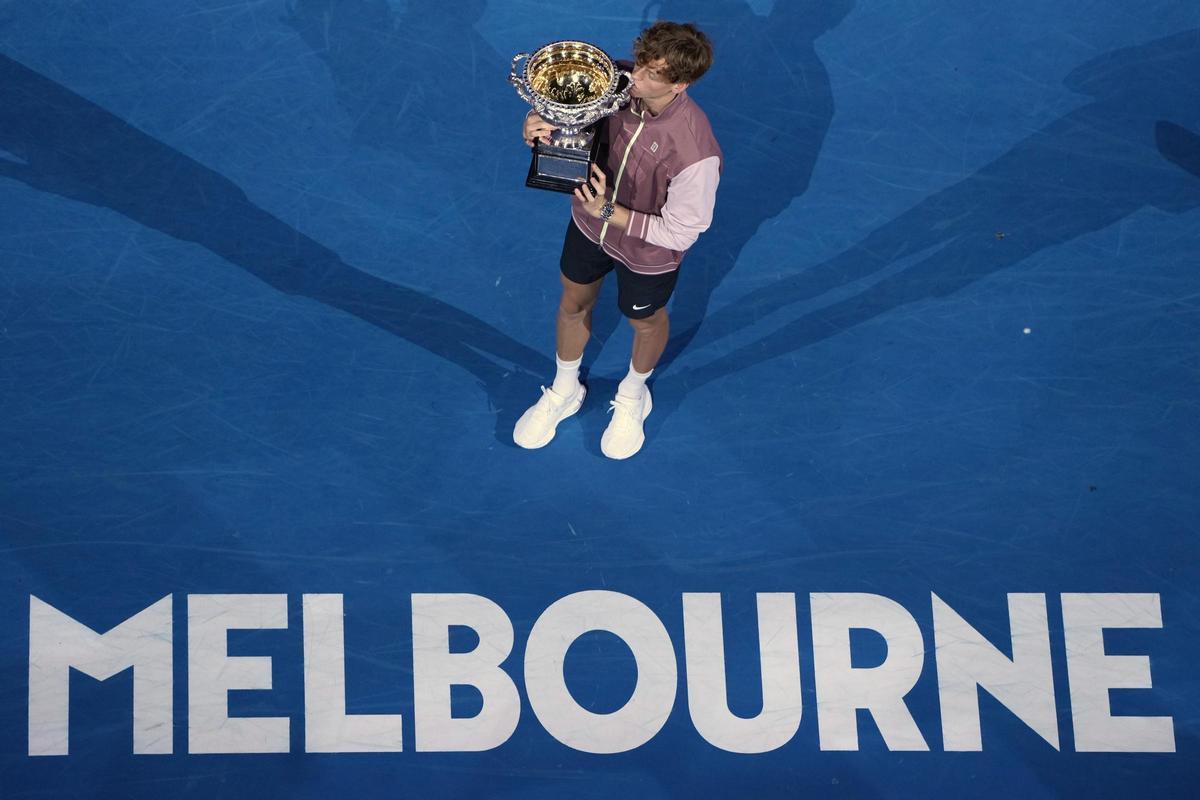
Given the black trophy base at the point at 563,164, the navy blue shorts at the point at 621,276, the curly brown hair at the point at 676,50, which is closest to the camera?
the curly brown hair at the point at 676,50

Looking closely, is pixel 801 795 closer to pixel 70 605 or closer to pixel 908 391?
pixel 908 391

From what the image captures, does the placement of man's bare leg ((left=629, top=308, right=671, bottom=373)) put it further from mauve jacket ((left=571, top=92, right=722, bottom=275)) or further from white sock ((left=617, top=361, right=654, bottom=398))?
mauve jacket ((left=571, top=92, right=722, bottom=275))

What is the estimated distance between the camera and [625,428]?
5184 mm

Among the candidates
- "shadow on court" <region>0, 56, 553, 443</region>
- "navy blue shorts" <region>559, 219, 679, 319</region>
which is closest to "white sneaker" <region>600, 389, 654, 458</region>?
"shadow on court" <region>0, 56, 553, 443</region>

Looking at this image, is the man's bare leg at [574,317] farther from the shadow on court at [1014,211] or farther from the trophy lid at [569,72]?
the trophy lid at [569,72]

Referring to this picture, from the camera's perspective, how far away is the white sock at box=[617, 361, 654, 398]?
500 cm

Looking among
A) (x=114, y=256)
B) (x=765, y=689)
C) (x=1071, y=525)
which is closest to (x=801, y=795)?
(x=765, y=689)

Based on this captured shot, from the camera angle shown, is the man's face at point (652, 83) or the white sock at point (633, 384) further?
the white sock at point (633, 384)

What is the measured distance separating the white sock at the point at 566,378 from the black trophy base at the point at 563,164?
1.27m

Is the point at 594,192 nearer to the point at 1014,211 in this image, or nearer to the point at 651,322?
the point at 651,322

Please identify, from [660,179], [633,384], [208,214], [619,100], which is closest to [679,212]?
[660,179]

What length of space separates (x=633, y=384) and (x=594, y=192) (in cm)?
133

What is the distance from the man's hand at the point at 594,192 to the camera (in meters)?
3.87

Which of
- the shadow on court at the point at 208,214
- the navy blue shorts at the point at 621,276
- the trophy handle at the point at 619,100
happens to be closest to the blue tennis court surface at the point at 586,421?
the shadow on court at the point at 208,214
